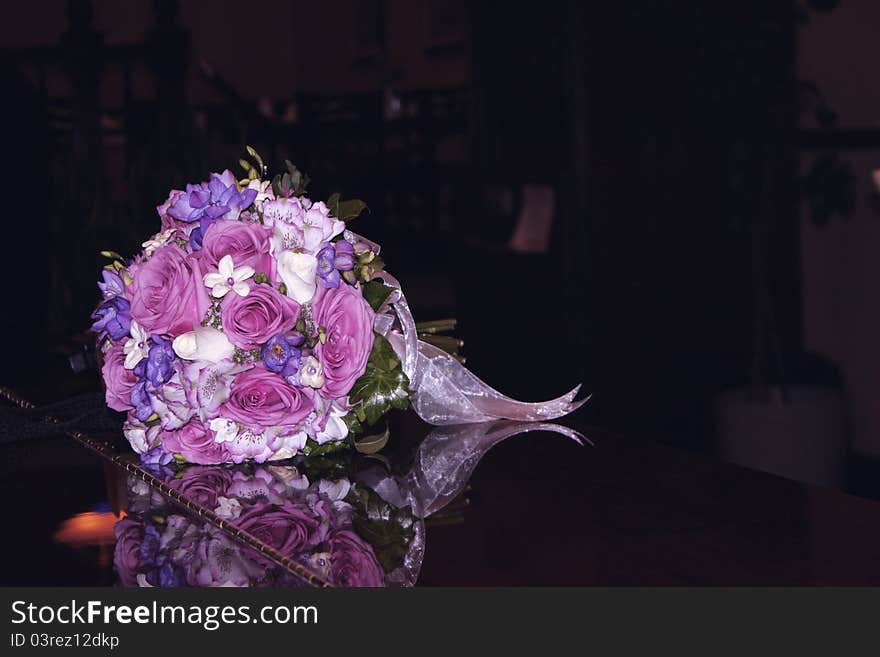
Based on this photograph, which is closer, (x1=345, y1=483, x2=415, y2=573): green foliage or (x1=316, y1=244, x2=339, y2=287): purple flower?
(x1=345, y1=483, x2=415, y2=573): green foliage

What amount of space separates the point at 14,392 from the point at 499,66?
2687mm

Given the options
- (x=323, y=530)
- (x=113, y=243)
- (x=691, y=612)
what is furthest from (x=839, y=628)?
(x=113, y=243)

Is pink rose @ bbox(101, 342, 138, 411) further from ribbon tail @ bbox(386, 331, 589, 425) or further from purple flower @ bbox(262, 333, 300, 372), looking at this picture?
ribbon tail @ bbox(386, 331, 589, 425)

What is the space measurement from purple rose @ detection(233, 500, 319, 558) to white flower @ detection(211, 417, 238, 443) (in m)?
0.12

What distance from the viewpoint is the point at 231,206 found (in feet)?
3.20

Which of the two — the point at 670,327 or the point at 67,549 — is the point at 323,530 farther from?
the point at 670,327

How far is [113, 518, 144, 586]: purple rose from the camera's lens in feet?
2.26

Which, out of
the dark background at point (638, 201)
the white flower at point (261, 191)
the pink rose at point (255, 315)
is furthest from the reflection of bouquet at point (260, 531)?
the dark background at point (638, 201)

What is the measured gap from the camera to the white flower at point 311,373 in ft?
3.06

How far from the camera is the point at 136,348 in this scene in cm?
97

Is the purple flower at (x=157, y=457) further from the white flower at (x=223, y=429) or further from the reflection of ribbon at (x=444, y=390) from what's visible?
the reflection of ribbon at (x=444, y=390)

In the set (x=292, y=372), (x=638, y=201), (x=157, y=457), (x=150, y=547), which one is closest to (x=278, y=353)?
(x=292, y=372)

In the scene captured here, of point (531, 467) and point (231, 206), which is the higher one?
point (231, 206)

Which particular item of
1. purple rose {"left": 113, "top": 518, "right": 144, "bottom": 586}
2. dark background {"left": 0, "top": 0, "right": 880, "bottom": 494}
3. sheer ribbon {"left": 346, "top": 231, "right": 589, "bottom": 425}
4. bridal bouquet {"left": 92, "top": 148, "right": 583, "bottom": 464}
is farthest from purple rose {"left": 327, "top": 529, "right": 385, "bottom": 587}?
dark background {"left": 0, "top": 0, "right": 880, "bottom": 494}
